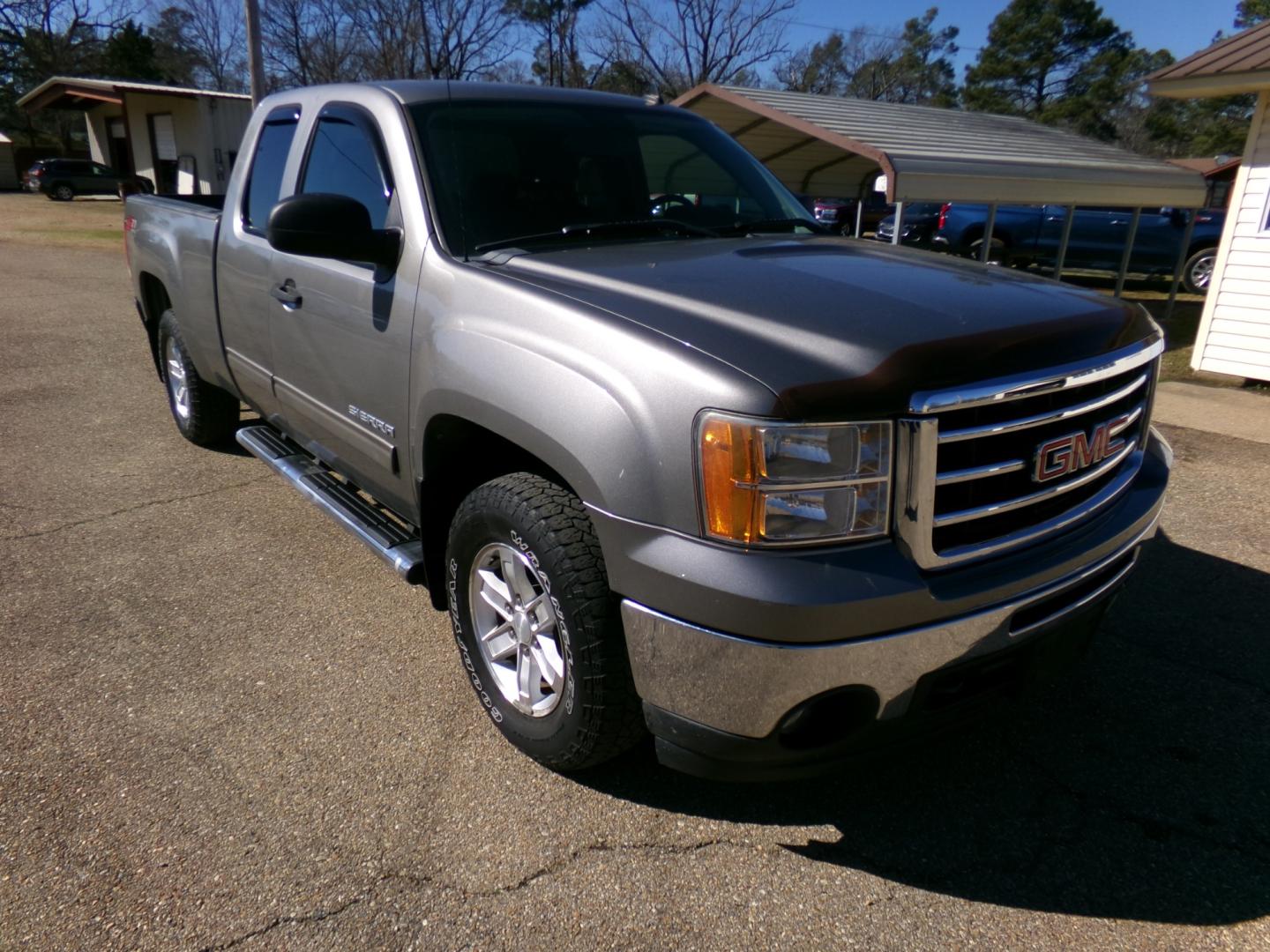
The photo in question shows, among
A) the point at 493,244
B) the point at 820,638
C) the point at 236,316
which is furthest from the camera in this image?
the point at 236,316

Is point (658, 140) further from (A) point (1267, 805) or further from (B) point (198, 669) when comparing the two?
(A) point (1267, 805)

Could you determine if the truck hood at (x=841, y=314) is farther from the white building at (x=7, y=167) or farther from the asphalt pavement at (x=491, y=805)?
the white building at (x=7, y=167)

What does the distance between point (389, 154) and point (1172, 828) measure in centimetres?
314

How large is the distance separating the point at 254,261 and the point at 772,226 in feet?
7.15

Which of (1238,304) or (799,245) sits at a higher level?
(799,245)

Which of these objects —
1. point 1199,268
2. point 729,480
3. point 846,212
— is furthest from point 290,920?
point 846,212

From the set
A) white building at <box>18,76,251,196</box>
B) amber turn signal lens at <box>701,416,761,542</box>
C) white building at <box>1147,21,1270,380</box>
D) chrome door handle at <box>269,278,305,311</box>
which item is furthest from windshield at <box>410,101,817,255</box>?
white building at <box>18,76,251,196</box>

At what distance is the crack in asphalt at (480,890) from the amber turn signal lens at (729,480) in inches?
38.8

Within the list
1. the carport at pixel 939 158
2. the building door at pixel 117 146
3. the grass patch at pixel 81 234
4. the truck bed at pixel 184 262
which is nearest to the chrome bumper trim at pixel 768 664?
the truck bed at pixel 184 262

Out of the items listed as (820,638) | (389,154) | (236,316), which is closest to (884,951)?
(820,638)

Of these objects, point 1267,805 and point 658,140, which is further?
point 658,140

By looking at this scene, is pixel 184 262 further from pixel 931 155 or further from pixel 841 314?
pixel 931 155

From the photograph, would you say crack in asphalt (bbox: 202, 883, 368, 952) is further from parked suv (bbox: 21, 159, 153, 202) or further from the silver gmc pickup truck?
parked suv (bbox: 21, 159, 153, 202)

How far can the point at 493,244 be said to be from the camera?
2.94 meters
